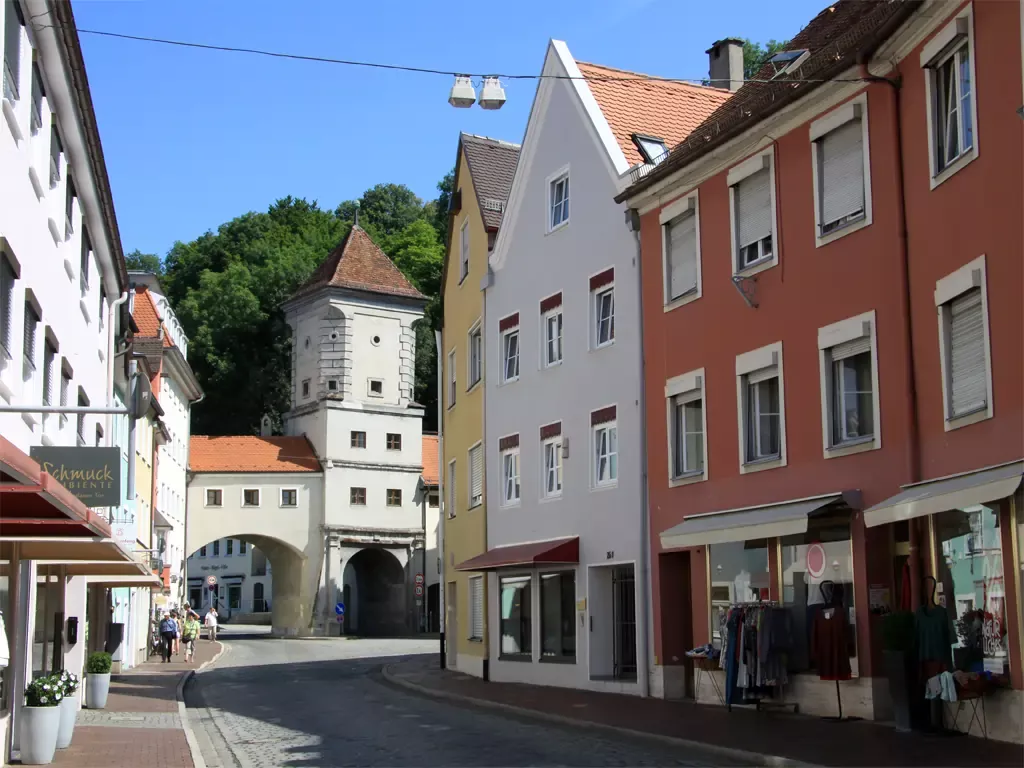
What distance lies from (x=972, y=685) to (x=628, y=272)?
12.3 meters

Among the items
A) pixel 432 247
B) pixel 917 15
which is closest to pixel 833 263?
pixel 917 15

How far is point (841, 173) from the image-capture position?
19.2m

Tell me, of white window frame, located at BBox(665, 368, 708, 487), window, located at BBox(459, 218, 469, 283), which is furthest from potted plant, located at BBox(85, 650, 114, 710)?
window, located at BBox(459, 218, 469, 283)

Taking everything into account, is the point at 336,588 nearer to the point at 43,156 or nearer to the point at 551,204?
the point at 551,204

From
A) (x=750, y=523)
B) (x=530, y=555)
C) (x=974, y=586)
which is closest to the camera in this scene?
(x=974, y=586)

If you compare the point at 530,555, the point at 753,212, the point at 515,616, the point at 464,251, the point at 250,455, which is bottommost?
the point at 515,616

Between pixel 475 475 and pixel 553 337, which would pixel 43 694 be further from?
pixel 475 475

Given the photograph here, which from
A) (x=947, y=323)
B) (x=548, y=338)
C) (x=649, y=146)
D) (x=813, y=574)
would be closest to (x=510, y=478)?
(x=548, y=338)

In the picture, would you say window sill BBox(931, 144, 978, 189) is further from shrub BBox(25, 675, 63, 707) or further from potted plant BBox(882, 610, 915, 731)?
shrub BBox(25, 675, 63, 707)

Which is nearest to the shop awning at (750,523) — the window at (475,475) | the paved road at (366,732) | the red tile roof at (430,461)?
the paved road at (366,732)

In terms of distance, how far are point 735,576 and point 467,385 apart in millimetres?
14227

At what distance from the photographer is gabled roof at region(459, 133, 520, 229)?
112 feet

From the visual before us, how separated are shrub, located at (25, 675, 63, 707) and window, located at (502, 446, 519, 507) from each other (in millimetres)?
15540

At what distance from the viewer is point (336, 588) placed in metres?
63.9
